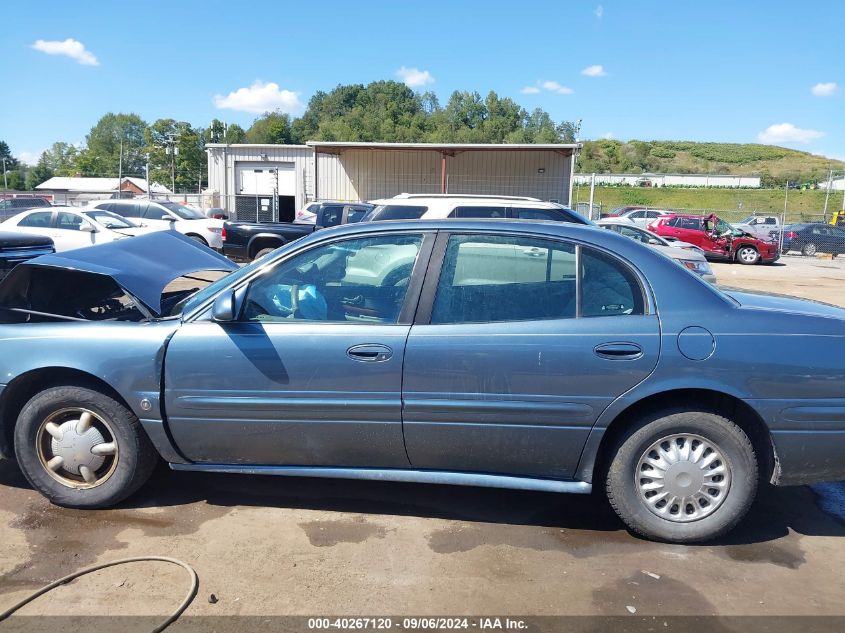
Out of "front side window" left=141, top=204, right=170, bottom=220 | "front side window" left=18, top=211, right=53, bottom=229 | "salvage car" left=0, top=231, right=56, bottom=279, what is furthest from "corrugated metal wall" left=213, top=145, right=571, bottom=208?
"salvage car" left=0, top=231, right=56, bottom=279

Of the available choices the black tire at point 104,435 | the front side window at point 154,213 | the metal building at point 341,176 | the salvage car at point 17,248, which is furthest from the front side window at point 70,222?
the metal building at point 341,176

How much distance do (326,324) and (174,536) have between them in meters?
1.39

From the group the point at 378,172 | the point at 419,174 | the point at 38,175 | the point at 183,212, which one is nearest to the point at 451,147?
the point at 419,174

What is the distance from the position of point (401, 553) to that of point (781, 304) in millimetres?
2474

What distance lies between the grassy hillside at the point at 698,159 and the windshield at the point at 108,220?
303 feet

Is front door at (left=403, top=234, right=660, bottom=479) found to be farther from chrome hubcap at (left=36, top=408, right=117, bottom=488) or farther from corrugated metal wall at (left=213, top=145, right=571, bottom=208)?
corrugated metal wall at (left=213, top=145, right=571, bottom=208)

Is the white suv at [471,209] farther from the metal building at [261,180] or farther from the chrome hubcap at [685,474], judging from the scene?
the metal building at [261,180]

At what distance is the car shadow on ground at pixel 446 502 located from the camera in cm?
372

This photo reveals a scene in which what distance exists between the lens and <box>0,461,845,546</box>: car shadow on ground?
3.72m

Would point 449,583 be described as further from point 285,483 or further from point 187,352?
point 187,352

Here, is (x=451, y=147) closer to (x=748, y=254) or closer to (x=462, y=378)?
(x=748, y=254)

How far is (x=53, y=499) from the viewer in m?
3.78

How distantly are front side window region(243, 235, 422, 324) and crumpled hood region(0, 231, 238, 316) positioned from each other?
964mm

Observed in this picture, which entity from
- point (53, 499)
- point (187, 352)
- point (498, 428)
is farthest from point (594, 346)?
point (53, 499)
